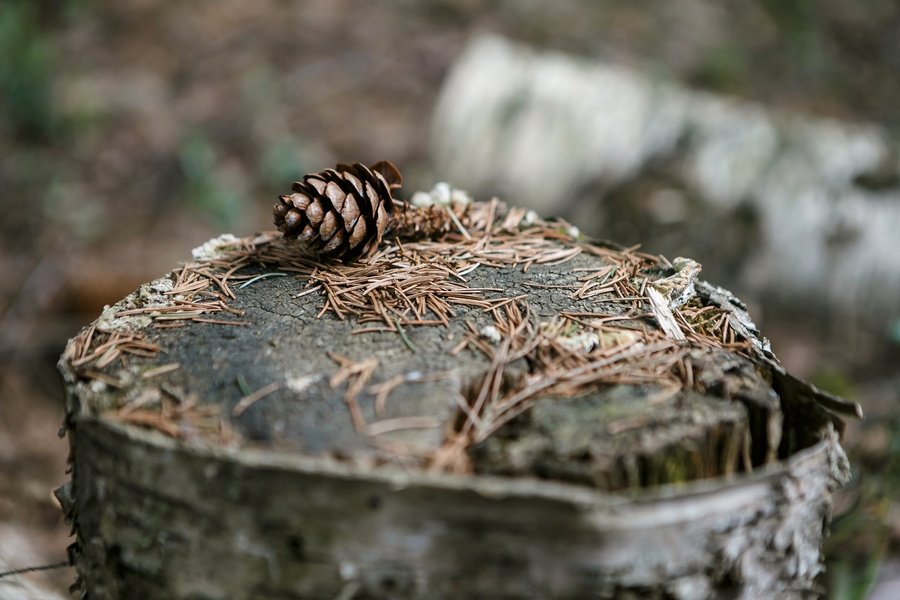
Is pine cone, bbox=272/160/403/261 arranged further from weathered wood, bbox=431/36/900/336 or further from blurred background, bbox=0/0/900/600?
weathered wood, bbox=431/36/900/336

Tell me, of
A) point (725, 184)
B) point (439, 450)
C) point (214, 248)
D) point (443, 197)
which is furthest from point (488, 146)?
point (439, 450)

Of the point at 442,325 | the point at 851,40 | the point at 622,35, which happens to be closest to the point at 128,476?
the point at 442,325

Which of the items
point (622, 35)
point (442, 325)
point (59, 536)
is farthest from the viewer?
point (622, 35)

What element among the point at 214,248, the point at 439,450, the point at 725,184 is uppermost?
the point at 725,184

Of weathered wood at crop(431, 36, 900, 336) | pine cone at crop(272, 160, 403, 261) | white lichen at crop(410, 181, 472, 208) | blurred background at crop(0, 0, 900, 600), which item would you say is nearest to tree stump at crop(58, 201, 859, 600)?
pine cone at crop(272, 160, 403, 261)

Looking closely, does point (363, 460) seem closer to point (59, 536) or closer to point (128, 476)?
point (128, 476)

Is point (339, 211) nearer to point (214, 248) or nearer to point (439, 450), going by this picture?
point (214, 248)
